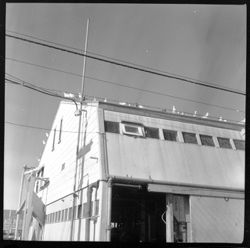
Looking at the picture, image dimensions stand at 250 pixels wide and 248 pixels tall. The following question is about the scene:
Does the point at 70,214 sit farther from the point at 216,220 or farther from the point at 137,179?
the point at 216,220

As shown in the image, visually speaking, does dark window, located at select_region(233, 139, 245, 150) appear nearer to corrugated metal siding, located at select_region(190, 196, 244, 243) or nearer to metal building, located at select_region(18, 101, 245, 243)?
metal building, located at select_region(18, 101, 245, 243)

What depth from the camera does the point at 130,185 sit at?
1.69m

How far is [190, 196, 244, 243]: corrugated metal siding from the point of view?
1704 millimetres

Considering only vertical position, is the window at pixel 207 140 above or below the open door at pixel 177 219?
above

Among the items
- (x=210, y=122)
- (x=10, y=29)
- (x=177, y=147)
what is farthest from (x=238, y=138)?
(x=10, y=29)

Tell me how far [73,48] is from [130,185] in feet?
→ 2.71

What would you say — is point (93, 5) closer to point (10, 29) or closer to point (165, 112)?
point (10, 29)

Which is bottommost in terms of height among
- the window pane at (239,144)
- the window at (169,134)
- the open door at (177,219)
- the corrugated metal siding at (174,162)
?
the open door at (177,219)

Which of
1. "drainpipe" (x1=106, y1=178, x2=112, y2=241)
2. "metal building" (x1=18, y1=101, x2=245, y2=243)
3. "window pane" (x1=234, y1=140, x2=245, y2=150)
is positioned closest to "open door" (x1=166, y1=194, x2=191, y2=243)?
"metal building" (x1=18, y1=101, x2=245, y2=243)

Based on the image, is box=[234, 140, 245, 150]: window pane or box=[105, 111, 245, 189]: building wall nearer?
box=[105, 111, 245, 189]: building wall

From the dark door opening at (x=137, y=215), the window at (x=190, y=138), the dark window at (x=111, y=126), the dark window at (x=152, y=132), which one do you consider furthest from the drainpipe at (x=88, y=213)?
the window at (x=190, y=138)

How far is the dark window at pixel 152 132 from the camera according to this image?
1.83 metres

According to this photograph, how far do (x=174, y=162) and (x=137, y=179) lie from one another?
0.23 metres

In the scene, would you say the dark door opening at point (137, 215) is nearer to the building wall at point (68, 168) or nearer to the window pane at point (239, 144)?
the building wall at point (68, 168)
